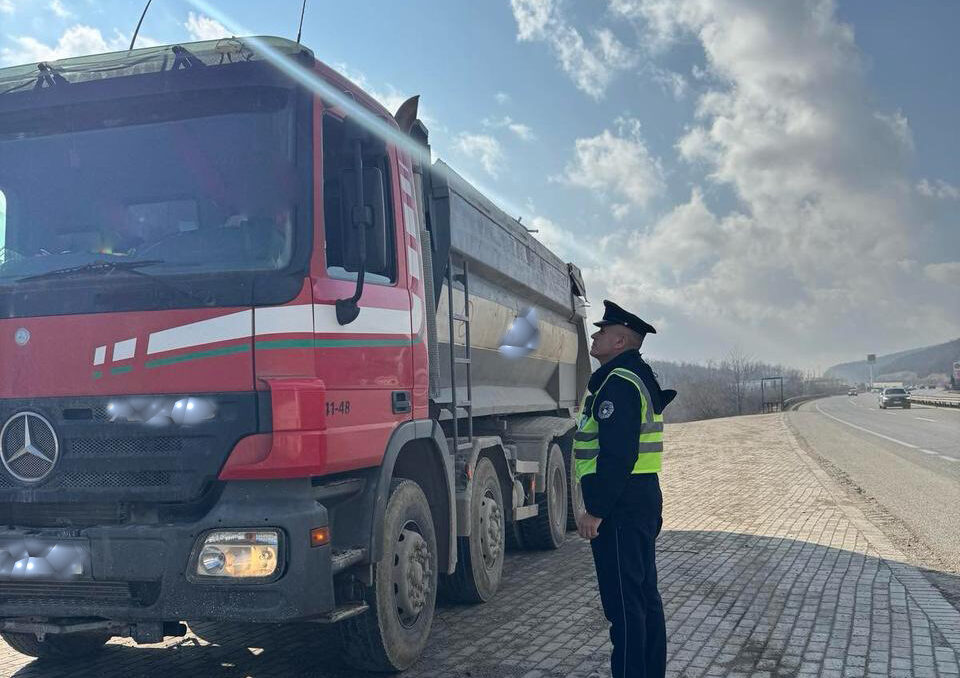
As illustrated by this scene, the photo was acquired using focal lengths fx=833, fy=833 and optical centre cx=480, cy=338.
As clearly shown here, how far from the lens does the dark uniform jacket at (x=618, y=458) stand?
3.82m

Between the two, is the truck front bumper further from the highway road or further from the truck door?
the highway road

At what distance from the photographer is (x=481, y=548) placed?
248 inches

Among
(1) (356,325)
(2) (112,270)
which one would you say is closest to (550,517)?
(1) (356,325)

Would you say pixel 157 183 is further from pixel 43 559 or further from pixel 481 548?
pixel 481 548

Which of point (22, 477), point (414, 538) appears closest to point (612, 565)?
point (414, 538)

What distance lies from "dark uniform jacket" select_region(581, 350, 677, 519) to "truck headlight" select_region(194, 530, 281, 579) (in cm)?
143

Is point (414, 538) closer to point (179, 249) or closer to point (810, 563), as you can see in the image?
point (179, 249)

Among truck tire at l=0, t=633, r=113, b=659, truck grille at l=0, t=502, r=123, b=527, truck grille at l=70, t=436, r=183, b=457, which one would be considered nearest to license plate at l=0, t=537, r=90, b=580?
truck grille at l=0, t=502, r=123, b=527

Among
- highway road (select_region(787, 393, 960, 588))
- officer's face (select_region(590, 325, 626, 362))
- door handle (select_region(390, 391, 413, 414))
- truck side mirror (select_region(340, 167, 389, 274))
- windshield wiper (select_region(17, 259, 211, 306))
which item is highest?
truck side mirror (select_region(340, 167, 389, 274))

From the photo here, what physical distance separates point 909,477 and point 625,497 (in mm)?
12557

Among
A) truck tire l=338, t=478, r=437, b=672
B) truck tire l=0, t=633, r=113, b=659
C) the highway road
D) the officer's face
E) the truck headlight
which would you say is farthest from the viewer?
the highway road

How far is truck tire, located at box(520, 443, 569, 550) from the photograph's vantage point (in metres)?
8.36

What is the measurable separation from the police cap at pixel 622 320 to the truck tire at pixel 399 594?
4.89 feet

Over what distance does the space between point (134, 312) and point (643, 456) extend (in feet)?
7.92
